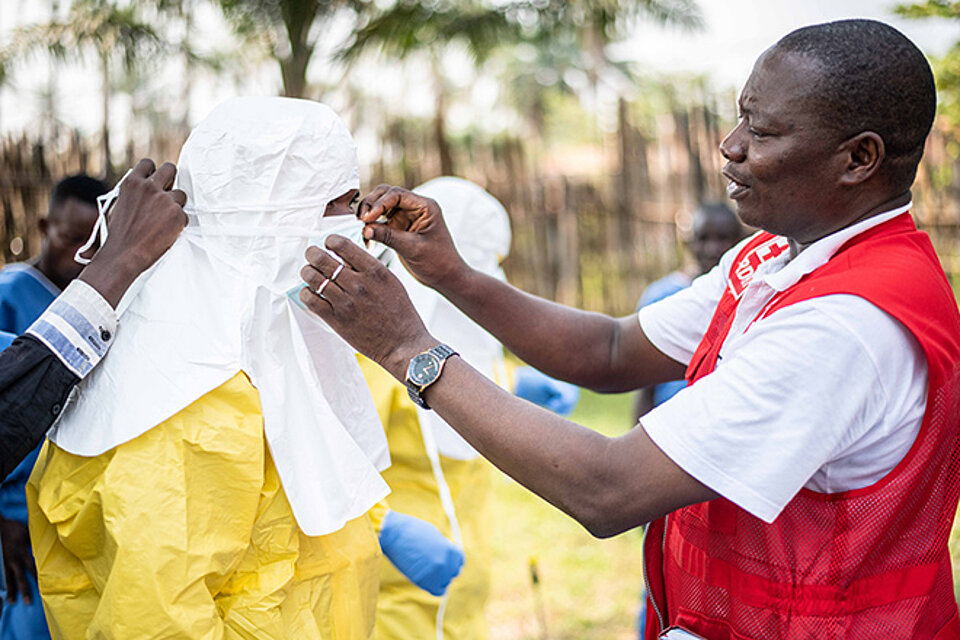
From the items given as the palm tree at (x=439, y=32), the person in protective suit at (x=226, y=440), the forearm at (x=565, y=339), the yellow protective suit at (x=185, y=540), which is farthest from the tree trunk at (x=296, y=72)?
the yellow protective suit at (x=185, y=540)

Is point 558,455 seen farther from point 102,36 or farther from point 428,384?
point 102,36

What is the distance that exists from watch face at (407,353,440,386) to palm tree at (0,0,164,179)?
29.6 feet

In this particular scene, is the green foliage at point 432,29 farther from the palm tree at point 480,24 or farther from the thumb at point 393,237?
the thumb at point 393,237

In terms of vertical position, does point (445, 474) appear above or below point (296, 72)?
below

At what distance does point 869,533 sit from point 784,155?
719 mm

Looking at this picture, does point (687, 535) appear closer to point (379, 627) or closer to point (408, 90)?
point (379, 627)

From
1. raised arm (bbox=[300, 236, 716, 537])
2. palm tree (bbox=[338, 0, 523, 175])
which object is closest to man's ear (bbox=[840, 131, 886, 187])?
raised arm (bbox=[300, 236, 716, 537])

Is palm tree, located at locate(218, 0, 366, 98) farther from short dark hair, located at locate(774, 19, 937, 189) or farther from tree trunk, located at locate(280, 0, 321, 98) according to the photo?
short dark hair, located at locate(774, 19, 937, 189)

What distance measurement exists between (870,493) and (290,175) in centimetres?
137

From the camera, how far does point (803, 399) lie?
5.02 ft

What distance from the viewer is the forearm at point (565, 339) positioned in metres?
2.47

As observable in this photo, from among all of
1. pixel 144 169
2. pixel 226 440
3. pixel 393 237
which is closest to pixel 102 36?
pixel 144 169

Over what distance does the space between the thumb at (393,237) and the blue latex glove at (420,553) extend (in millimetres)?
835

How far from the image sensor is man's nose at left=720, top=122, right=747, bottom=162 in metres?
1.81
